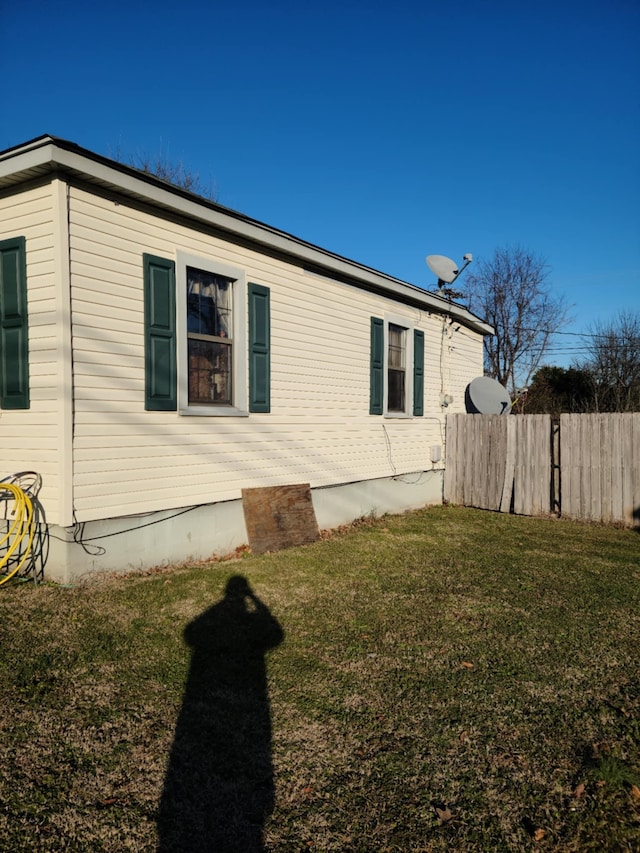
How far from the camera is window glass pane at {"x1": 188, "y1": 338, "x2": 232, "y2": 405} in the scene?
20.1 feet

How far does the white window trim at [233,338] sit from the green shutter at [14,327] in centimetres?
141

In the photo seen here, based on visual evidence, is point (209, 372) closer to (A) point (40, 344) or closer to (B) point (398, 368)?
(A) point (40, 344)

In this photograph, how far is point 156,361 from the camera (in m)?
5.57

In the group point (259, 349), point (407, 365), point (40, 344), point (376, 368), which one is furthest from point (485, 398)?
point (40, 344)

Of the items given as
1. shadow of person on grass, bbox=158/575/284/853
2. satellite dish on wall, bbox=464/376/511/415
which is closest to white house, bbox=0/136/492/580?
shadow of person on grass, bbox=158/575/284/853

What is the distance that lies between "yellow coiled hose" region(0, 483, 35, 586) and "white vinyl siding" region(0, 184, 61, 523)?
0.17 m

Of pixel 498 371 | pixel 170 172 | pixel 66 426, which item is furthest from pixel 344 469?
pixel 498 371

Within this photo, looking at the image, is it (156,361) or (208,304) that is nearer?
(156,361)

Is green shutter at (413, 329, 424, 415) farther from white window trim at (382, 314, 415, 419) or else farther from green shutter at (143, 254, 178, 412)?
green shutter at (143, 254, 178, 412)

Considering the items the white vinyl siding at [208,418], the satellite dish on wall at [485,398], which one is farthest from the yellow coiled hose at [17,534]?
the satellite dish on wall at [485,398]

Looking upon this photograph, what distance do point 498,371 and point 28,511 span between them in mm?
27130

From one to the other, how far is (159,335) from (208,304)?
0.94 meters

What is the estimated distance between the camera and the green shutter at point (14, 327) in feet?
16.6

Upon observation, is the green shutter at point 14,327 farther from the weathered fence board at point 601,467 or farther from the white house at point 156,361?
the weathered fence board at point 601,467
